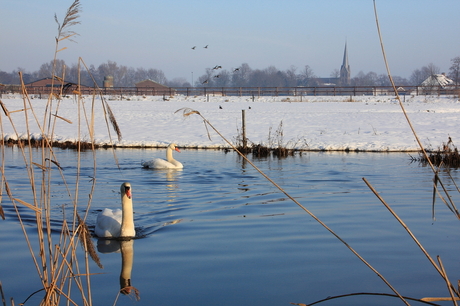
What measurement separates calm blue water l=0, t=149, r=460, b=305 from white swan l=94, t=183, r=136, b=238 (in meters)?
0.23

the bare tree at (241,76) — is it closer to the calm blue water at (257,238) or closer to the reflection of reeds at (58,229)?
the calm blue water at (257,238)

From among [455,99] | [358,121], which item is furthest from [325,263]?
[455,99]

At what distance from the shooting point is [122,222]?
6.47 m

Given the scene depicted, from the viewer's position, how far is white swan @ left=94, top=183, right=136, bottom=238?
6.34 meters

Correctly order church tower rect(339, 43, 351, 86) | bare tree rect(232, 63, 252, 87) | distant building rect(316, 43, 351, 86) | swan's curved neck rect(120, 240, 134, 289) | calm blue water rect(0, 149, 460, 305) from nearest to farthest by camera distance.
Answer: calm blue water rect(0, 149, 460, 305)
swan's curved neck rect(120, 240, 134, 289)
bare tree rect(232, 63, 252, 87)
distant building rect(316, 43, 351, 86)
church tower rect(339, 43, 351, 86)

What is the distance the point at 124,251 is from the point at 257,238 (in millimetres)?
1609

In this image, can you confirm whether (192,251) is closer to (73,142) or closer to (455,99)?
(73,142)

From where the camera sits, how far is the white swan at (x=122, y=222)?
20.8ft

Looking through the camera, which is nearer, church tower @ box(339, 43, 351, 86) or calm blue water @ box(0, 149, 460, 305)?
calm blue water @ box(0, 149, 460, 305)

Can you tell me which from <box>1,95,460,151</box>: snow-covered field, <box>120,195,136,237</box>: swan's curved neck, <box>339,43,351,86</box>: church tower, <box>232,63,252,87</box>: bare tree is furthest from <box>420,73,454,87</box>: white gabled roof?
<box>339,43,351,86</box>: church tower

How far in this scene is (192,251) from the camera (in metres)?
5.71

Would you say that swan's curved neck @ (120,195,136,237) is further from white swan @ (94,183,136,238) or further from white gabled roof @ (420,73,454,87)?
white gabled roof @ (420,73,454,87)

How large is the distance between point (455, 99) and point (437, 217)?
39261mm

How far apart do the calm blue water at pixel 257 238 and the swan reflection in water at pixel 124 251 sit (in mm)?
65
